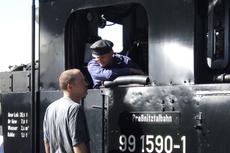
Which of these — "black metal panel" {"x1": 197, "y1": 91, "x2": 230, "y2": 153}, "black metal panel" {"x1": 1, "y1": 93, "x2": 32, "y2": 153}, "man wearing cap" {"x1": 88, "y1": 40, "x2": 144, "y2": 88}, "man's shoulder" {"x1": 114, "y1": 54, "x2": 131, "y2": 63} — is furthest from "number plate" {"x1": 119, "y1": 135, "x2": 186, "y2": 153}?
"black metal panel" {"x1": 1, "y1": 93, "x2": 32, "y2": 153}

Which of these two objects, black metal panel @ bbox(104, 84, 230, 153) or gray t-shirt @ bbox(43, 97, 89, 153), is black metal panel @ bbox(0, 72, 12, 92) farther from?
black metal panel @ bbox(104, 84, 230, 153)

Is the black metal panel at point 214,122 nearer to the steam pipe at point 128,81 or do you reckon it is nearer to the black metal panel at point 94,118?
the steam pipe at point 128,81

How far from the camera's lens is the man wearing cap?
453 cm

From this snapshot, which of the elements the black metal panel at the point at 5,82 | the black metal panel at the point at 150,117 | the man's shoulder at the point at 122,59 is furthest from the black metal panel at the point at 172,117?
the black metal panel at the point at 5,82

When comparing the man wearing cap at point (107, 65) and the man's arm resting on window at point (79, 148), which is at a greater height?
the man wearing cap at point (107, 65)

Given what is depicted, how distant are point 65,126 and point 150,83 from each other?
27.6 inches

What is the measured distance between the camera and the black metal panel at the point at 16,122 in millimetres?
4969

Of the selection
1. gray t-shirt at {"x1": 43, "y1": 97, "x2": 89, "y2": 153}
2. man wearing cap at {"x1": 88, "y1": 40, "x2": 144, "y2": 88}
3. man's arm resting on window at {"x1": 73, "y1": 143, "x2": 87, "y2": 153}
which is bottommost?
man's arm resting on window at {"x1": 73, "y1": 143, "x2": 87, "y2": 153}

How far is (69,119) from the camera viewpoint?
4125 millimetres

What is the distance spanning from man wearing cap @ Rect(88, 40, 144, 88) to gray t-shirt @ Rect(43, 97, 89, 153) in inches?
18.2

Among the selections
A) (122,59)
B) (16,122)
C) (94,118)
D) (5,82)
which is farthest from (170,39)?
(5,82)

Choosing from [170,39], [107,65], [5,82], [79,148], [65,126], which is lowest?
[79,148]

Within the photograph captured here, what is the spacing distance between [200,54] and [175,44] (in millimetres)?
195

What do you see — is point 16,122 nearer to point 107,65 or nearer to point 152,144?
point 107,65
